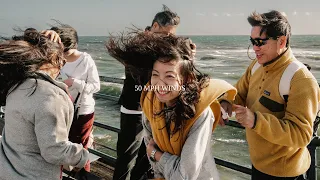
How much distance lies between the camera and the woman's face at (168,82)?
1777 millimetres

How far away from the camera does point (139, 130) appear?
9.05 ft

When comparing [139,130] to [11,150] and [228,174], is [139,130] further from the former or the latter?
[228,174]

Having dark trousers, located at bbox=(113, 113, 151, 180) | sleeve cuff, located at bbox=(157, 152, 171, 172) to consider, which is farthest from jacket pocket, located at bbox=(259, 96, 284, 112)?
dark trousers, located at bbox=(113, 113, 151, 180)

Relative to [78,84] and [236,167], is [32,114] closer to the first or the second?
[78,84]

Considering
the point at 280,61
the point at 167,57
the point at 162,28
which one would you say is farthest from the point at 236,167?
the point at 162,28

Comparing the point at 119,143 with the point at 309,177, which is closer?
the point at 309,177

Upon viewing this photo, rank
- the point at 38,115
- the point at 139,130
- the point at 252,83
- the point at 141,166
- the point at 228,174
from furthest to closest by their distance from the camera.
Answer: the point at 228,174 → the point at 139,130 → the point at 141,166 → the point at 252,83 → the point at 38,115

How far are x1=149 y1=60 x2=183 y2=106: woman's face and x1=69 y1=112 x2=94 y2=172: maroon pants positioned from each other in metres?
1.40

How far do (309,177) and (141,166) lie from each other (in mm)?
1158

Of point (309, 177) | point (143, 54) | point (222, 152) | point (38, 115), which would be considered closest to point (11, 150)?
point (38, 115)

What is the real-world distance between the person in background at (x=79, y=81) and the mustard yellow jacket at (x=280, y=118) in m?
1.48

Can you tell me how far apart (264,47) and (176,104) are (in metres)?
0.62

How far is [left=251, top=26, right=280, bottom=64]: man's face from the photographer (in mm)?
1847

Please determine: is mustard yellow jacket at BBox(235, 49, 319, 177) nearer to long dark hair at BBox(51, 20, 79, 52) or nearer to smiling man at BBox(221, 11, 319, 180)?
smiling man at BBox(221, 11, 319, 180)
